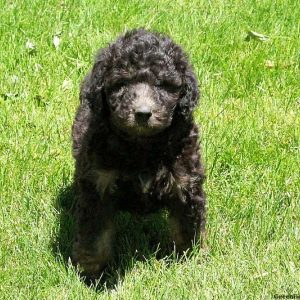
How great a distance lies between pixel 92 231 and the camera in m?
5.10

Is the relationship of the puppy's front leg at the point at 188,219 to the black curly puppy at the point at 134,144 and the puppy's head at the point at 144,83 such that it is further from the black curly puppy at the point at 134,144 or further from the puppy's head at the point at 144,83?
the puppy's head at the point at 144,83

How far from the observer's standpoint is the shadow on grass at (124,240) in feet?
17.5

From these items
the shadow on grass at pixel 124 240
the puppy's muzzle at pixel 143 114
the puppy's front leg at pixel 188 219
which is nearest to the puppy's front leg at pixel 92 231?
the shadow on grass at pixel 124 240

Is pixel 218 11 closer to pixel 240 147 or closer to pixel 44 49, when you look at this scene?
pixel 44 49

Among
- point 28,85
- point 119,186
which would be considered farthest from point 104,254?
point 28,85

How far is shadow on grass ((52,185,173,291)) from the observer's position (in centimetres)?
532

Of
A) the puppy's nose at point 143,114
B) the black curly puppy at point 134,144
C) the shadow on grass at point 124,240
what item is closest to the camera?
the puppy's nose at point 143,114

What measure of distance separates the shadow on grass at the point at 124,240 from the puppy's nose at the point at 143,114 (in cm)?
119

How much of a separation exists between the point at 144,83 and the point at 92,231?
3.60 ft

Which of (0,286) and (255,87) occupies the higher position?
(255,87)

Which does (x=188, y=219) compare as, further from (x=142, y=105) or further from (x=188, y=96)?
(x=142, y=105)

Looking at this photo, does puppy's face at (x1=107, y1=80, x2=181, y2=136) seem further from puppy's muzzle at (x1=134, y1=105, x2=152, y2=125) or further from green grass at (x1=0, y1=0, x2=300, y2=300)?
green grass at (x1=0, y1=0, x2=300, y2=300)

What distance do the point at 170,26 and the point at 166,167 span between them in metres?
3.47

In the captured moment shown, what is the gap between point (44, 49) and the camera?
7.81 meters
